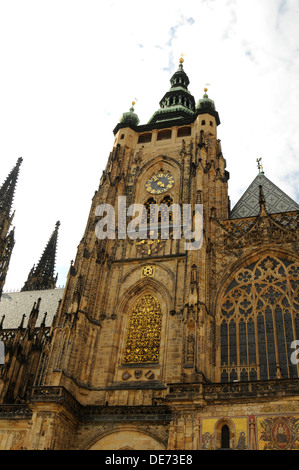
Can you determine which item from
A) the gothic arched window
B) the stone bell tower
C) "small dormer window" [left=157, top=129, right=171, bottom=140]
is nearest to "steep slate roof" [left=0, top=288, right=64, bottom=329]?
the stone bell tower

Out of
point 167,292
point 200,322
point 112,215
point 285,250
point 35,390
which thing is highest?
point 112,215

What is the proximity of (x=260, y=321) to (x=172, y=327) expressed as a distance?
11.8ft

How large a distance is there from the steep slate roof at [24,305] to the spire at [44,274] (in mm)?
6126

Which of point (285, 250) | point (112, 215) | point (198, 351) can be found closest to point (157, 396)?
point (198, 351)

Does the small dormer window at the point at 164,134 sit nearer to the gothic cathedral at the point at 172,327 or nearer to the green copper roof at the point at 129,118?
the gothic cathedral at the point at 172,327

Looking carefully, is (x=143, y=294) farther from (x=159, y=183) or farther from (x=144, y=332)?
(x=159, y=183)

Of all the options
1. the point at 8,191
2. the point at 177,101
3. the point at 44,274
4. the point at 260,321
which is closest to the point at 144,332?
the point at 260,321

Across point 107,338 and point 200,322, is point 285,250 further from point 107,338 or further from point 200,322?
point 107,338

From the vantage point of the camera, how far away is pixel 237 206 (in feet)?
82.9

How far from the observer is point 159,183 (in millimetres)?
26750

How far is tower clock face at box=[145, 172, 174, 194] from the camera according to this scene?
2642 cm

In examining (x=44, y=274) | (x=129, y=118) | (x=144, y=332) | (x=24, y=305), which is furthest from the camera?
(x=44, y=274)

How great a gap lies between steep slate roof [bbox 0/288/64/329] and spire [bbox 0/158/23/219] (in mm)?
6849
